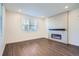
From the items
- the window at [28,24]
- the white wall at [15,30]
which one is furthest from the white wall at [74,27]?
the white wall at [15,30]

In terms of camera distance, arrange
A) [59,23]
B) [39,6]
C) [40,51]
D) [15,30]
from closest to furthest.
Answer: [40,51] < [39,6] < [15,30] < [59,23]

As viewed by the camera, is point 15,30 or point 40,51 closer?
point 40,51

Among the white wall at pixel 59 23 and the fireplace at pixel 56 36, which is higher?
the white wall at pixel 59 23

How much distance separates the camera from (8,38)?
5.29 meters

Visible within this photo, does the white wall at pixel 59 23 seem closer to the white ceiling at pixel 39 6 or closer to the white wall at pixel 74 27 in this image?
the white wall at pixel 74 27

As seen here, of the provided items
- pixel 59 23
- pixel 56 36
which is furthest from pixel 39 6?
pixel 56 36

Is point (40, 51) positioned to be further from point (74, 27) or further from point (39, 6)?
point (74, 27)

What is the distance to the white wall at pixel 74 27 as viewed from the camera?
4.83m

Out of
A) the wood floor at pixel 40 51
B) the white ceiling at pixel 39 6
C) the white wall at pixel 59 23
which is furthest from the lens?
the white wall at pixel 59 23

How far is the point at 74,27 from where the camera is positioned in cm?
503

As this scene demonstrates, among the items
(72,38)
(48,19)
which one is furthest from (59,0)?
(48,19)

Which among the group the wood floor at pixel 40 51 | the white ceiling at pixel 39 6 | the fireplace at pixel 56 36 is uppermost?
the white ceiling at pixel 39 6

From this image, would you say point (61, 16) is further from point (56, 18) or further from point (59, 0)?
point (59, 0)

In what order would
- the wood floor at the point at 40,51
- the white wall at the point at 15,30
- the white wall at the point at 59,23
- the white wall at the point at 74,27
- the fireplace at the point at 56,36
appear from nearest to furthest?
the wood floor at the point at 40,51, the white wall at the point at 74,27, the white wall at the point at 15,30, the white wall at the point at 59,23, the fireplace at the point at 56,36
